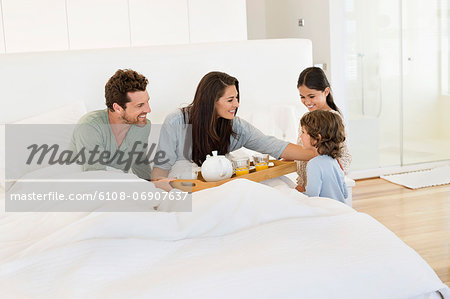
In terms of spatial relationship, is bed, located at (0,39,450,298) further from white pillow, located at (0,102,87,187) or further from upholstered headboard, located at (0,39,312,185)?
upholstered headboard, located at (0,39,312,185)

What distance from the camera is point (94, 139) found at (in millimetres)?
2711

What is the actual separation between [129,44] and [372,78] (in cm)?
207

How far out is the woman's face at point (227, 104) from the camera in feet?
9.12

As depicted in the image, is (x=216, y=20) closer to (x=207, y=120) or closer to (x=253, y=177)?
(x=207, y=120)

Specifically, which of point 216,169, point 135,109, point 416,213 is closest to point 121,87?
point 135,109

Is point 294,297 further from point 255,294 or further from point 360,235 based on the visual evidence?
point 360,235

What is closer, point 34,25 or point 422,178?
point 34,25

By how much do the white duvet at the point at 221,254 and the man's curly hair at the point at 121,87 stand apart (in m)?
0.90

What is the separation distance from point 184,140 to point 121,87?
417 mm

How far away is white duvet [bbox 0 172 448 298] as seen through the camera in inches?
58.8

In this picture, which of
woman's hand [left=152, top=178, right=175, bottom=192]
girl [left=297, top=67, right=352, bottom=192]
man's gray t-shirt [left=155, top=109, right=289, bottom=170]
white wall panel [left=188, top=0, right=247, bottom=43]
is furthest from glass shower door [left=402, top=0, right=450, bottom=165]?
woman's hand [left=152, top=178, right=175, bottom=192]

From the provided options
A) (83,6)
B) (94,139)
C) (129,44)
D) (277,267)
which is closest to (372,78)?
(129,44)

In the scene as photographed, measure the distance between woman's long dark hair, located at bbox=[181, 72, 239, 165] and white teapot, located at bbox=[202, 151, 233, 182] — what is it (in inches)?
14.3

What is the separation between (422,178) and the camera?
459cm
